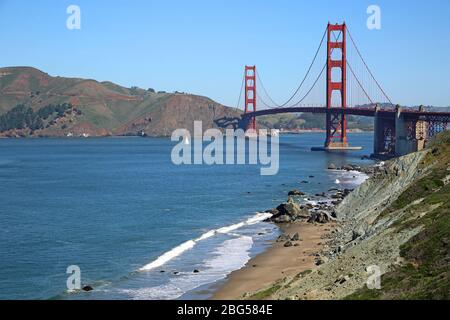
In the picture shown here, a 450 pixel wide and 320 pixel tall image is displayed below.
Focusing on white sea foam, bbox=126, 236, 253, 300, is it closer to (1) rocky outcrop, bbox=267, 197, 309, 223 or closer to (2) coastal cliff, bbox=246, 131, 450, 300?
(2) coastal cliff, bbox=246, 131, 450, 300

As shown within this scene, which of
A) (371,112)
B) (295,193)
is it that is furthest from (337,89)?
(295,193)

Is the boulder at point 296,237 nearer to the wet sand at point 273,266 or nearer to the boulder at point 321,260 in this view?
the wet sand at point 273,266
